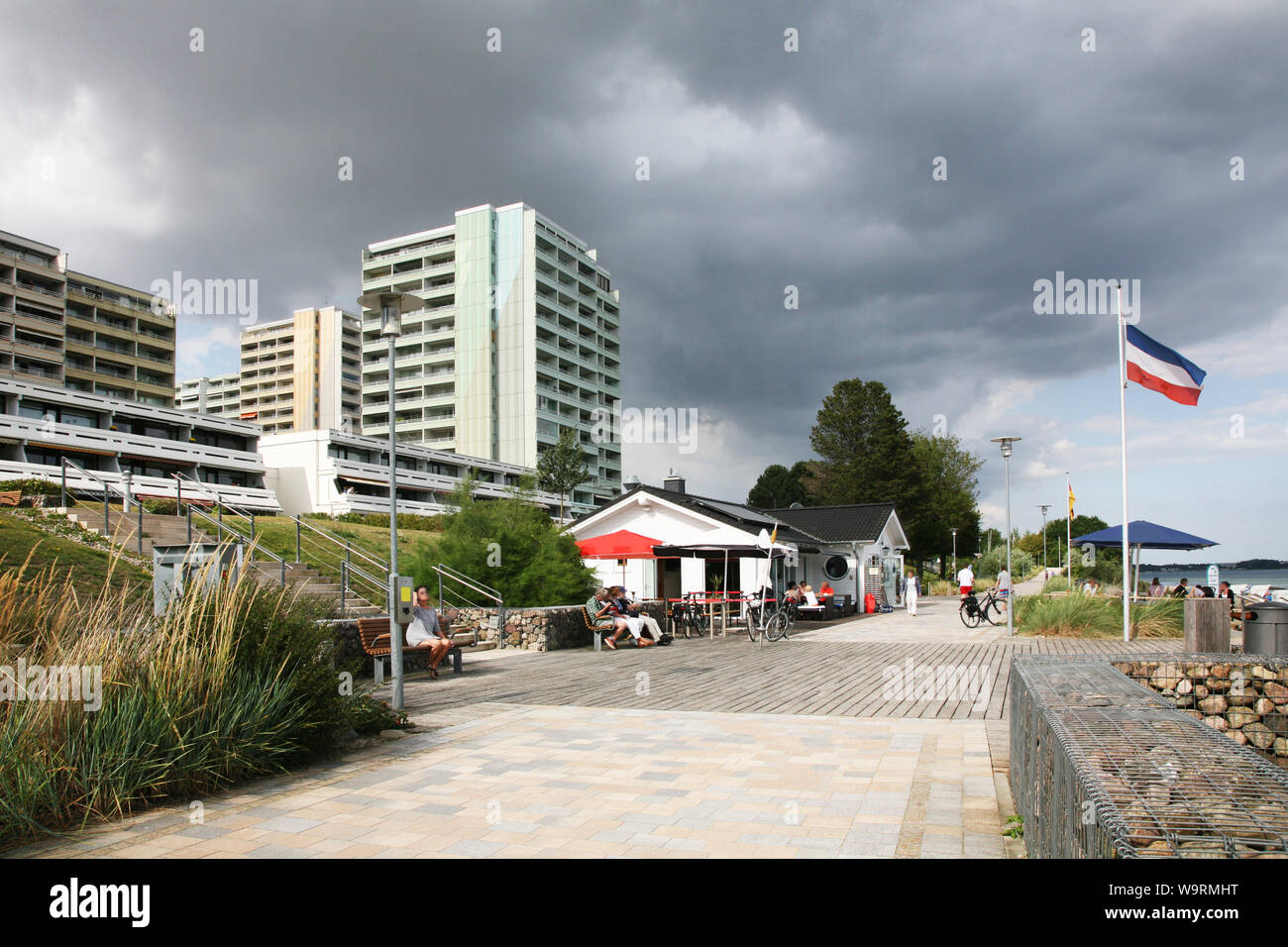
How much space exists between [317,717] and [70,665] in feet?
6.03

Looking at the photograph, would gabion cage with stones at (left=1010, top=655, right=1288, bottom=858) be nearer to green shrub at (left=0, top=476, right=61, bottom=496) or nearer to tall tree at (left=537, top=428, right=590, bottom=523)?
green shrub at (left=0, top=476, right=61, bottom=496)

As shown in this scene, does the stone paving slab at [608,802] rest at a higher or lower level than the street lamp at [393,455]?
lower

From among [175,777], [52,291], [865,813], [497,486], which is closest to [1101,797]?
[865,813]

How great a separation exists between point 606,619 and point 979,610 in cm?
1167

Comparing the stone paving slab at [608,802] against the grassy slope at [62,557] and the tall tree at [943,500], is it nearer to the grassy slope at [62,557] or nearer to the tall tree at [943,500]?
the grassy slope at [62,557]

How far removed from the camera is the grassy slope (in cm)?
1212

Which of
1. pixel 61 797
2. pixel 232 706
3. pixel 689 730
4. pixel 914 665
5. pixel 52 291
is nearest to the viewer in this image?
pixel 61 797

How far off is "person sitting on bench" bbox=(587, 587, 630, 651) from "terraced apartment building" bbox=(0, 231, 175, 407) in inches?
2187

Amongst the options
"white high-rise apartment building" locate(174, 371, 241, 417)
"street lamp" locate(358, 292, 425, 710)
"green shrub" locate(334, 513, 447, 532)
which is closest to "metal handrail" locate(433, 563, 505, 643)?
"street lamp" locate(358, 292, 425, 710)

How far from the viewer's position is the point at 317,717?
6.75 m

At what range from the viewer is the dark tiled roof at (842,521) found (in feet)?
109

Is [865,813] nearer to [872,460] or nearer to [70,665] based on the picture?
[70,665]

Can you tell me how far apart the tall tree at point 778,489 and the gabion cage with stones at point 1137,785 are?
254 feet

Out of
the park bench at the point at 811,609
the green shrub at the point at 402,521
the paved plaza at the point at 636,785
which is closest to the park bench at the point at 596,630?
the paved plaza at the point at 636,785
